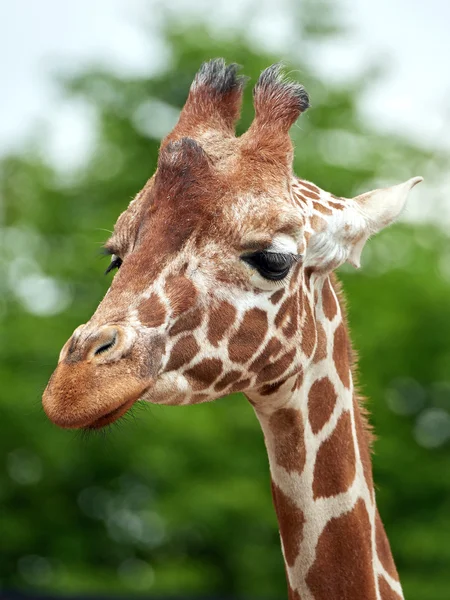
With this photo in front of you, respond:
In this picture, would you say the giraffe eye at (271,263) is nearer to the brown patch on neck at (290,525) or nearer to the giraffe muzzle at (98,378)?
the giraffe muzzle at (98,378)

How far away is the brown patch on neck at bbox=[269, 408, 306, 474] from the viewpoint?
491 centimetres

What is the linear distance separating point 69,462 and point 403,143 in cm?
1317

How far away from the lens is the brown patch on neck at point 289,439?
491 centimetres

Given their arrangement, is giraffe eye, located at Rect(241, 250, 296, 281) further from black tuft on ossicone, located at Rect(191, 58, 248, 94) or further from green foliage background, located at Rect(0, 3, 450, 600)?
green foliage background, located at Rect(0, 3, 450, 600)

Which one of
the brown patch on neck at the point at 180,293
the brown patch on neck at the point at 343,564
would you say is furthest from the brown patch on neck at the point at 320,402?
the brown patch on neck at the point at 180,293

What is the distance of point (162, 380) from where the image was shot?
14.3ft

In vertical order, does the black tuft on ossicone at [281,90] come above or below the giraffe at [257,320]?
above

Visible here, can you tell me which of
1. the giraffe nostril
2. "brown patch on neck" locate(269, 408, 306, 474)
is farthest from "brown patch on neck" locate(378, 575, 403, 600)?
the giraffe nostril

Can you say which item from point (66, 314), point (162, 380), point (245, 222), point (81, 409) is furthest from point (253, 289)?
point (66, 314)

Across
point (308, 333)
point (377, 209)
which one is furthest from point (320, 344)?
point (377, 209)

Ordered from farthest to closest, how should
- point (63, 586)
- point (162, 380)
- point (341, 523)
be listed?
point (63, 586)
point (341, 523)
point (162, 380)

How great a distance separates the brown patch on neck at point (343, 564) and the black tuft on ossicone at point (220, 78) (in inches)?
87.1

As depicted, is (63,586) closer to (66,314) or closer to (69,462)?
(69,462)

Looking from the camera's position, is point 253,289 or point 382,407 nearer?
point 253,289
